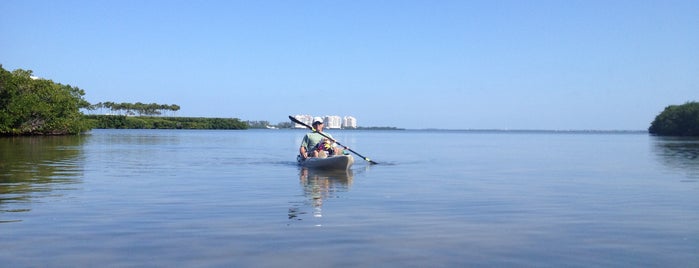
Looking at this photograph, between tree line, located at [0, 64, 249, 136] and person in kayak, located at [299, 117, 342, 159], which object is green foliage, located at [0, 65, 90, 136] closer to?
tree line, located at [0, 64, 249, 136]

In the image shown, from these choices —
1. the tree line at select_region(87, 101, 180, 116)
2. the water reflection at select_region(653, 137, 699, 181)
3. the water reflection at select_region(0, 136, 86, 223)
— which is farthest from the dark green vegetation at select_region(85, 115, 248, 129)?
the water reflection at select_region(0, 136, 86, 223)

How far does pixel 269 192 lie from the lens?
13.9 metres

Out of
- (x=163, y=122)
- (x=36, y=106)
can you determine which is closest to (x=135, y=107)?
→ (x=163, y=122)

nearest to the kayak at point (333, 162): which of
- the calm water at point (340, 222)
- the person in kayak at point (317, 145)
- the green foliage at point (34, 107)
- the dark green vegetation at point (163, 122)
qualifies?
the person in kayak at point (317, 145)

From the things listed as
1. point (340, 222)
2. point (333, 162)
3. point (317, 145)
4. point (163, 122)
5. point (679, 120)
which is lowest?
point (340, 222)

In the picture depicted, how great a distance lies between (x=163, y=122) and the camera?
160m

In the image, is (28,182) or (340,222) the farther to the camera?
(28,182)

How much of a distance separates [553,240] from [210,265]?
4.37 m

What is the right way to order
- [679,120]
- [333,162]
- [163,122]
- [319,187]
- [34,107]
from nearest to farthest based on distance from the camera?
[319,187] < [333,162] < [34,107] < [679,120] < [163,122]

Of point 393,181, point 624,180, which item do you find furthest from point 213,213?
point 624,180

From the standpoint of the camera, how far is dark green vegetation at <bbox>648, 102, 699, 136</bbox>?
368 ft

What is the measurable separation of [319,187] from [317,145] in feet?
22.7

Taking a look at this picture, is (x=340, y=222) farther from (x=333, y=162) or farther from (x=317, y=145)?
(x=317, y=145)

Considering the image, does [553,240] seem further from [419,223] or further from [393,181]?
[393,181]
